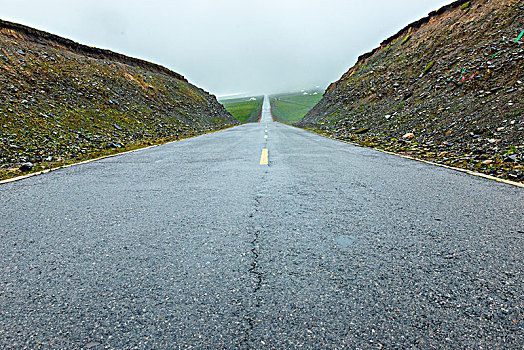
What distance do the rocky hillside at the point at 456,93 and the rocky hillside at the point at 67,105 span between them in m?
10.6

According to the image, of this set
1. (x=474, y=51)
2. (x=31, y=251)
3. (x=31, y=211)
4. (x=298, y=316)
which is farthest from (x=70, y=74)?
(x=474, y=51)

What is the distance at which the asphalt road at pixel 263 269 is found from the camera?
1.30 m

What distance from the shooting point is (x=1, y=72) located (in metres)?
11.5

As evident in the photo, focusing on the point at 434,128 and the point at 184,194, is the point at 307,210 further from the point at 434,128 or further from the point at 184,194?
the point at 434,128

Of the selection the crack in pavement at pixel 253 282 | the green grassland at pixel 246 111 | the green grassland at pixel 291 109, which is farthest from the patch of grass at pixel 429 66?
the green grassland at pixel 246 111

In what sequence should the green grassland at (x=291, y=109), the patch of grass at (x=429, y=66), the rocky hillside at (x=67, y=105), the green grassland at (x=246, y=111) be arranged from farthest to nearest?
the green grassland at (x=291, y=109), the green grassland at (x=246, y=111), the patch of grass at (x=429, y=66), the rocky hillside at (x=67, y=105)

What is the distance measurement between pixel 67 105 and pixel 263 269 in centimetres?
1540

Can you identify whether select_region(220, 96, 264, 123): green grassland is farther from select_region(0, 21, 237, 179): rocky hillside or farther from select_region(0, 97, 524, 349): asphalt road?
select_region(0, 97, 524, 349): asphalt road

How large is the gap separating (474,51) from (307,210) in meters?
15.9

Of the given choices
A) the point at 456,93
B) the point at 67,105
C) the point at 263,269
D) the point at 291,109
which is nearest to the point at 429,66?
the point at 456,93

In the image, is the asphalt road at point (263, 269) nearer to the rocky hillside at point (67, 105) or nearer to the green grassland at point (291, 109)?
the rocky hillside at point (67, 105)

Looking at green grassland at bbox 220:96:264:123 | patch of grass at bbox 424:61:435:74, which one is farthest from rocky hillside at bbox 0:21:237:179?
green grassland at bbox 220:96:264:123

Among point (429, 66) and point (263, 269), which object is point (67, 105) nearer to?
point (263, 269)

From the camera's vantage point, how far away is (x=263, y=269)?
1821 mm
